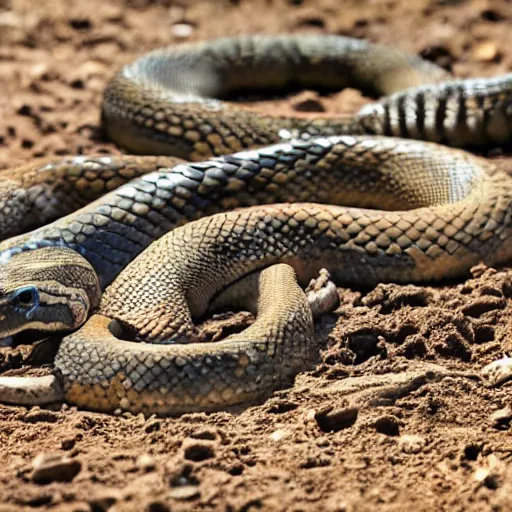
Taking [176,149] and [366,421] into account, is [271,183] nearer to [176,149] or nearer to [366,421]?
[176,149]

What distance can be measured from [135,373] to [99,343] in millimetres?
240

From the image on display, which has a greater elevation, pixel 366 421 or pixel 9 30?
pixel 9 30

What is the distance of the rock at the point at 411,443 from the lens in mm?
3270

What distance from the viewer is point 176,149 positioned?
5777mm

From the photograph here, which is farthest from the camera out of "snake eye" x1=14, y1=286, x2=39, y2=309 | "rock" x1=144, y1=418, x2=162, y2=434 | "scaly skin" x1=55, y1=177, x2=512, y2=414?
"snake eye" x1=14, y1=286, x2=39, y2=309

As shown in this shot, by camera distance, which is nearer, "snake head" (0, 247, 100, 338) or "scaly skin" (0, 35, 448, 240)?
"snake head" (0, 247, 100, 338)

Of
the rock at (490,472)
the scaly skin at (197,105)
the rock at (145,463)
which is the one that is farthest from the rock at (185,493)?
the scaly skin at (197,105)

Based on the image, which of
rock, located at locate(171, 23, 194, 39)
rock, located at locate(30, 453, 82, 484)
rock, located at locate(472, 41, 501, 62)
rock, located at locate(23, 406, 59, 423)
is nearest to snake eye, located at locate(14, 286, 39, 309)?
rock, located at locate(23, 406, 59, 423)

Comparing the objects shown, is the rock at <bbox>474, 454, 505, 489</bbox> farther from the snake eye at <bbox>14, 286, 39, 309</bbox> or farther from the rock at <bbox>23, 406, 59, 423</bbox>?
the snake eye at <bbox>14, 286, 39, 309</bbox>

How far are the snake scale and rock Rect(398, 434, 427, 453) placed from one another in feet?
1.87

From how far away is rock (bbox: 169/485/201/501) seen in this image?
9.79ft

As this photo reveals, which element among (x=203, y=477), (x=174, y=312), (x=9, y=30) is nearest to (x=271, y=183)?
(x=174, y=312)

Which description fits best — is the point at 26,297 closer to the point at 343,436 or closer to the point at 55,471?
the point at 55,471

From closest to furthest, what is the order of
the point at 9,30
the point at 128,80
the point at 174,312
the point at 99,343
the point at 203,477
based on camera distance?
the point at 203,477
the point at 99,343
the point at 174,312
the point at 128,80
the point at 9,30
